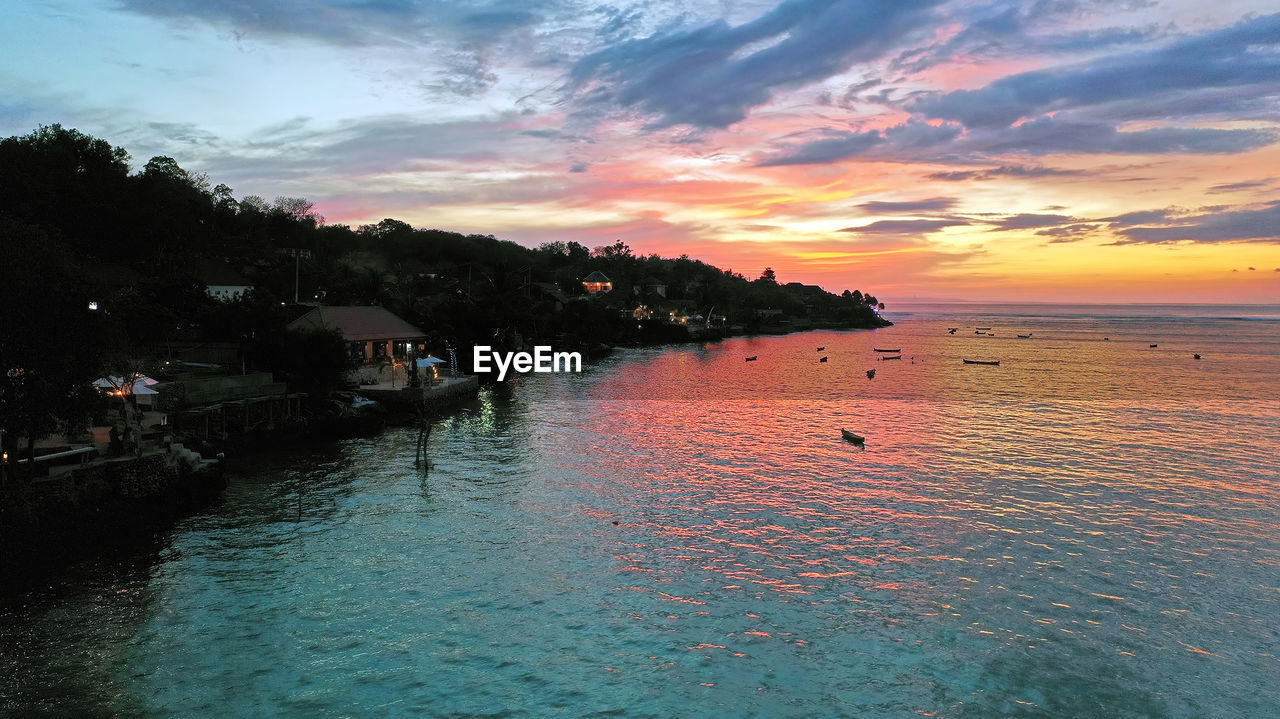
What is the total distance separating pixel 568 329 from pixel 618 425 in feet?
208

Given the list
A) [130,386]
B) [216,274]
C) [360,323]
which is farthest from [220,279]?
[130,386]

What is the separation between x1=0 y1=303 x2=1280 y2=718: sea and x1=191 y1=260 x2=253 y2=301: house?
4568 centimetres

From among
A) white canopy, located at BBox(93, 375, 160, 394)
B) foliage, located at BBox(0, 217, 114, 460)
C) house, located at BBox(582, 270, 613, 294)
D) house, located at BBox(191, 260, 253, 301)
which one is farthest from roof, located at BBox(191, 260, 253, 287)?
house, located at BBox(582, 270, 613, 294)

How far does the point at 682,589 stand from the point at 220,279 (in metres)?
71.7

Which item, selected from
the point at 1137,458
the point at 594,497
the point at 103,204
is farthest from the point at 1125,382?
the point at 103,204

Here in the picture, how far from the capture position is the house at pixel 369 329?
170 feet

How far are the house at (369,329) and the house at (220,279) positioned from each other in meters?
20.1

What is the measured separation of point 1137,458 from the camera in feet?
120

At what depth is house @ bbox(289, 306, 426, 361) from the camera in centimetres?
5194

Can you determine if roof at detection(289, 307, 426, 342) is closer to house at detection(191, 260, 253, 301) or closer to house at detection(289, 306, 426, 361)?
house at detection(289, 306, 426, 361)

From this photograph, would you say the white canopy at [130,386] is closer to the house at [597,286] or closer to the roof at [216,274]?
the roof at [216,274]

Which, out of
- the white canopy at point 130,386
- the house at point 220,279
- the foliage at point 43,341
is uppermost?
the house at point 220,279

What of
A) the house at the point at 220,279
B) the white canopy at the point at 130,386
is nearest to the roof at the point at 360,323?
the house at the point at 220,279

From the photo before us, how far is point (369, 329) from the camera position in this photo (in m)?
57.2
